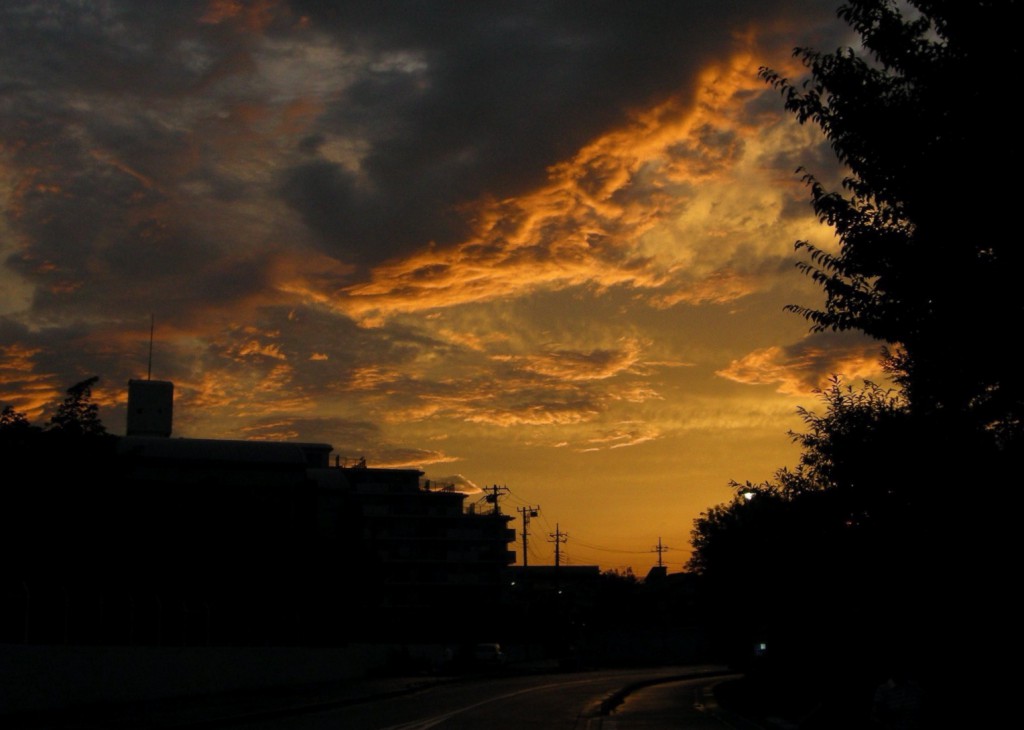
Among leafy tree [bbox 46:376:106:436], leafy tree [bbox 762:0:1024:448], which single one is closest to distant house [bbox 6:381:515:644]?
leafy tree [bbox 46:376:106:436]

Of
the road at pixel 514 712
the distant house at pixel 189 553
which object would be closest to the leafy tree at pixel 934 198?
the road at pixel 514 712

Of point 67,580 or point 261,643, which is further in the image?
point 261,643

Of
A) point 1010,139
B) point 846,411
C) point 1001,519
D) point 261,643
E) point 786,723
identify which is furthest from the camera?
point 261,643

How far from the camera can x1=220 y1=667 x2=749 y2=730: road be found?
24547mm

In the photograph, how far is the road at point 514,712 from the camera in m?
24.5

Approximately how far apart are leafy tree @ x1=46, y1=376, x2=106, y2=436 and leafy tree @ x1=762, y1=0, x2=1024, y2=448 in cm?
3533

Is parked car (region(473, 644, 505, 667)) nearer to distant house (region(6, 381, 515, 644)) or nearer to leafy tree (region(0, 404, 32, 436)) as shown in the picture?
distant house (region(6, 381, 515, 644))

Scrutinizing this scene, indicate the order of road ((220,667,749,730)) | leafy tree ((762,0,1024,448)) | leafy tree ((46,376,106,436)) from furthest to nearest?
leafy tree ((46,376,106,436)), road ((220,667,749,730)), leafy tree ((762,0,1024,448))

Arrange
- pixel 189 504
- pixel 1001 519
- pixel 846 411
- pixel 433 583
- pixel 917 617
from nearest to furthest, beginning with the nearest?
pixel 1001 519
pixel 917 617
pixel 846 411
pixel 189 504
pixel 433 583

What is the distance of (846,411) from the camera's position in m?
18.7

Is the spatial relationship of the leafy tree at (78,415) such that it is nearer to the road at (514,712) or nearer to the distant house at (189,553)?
the distant house at (189,553)

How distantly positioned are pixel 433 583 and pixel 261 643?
7406 centimetres

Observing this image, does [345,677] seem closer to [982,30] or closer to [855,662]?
[855,662]

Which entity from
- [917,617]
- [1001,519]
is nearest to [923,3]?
[1001,519]
